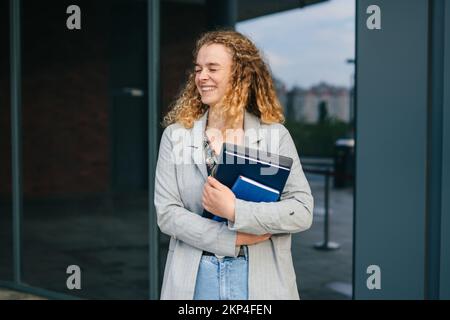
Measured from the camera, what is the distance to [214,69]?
5.53ft

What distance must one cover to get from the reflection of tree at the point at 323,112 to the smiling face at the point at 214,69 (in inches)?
646

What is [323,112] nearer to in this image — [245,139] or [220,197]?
[245,139]

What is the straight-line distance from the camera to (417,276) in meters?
3.17

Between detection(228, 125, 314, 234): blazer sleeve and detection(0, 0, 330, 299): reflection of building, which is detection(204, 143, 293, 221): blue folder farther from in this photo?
detection(0, 0, 330, 299): reflection of building

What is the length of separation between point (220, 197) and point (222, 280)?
24 cm

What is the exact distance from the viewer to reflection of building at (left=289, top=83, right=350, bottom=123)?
19.1m

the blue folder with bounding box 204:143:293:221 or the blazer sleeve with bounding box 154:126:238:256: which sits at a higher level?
the blue folder with bounding box 204:143:293:221

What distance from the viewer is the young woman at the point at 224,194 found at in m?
1.57

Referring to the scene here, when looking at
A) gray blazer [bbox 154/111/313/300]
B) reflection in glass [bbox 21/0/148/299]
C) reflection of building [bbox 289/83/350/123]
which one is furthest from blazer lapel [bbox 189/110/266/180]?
reflection of building [bbox 289/83/350/123]

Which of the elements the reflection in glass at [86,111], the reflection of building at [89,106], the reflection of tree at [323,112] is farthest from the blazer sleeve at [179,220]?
the reflection of tree at [323,112]

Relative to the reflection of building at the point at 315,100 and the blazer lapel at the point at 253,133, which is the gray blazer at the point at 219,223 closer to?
the blazer lapel at the point at 253,133

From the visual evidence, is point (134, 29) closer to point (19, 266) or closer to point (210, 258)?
point (19, 266)

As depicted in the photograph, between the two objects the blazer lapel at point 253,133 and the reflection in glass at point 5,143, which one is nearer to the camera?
the blazer lapel at point 253,133
